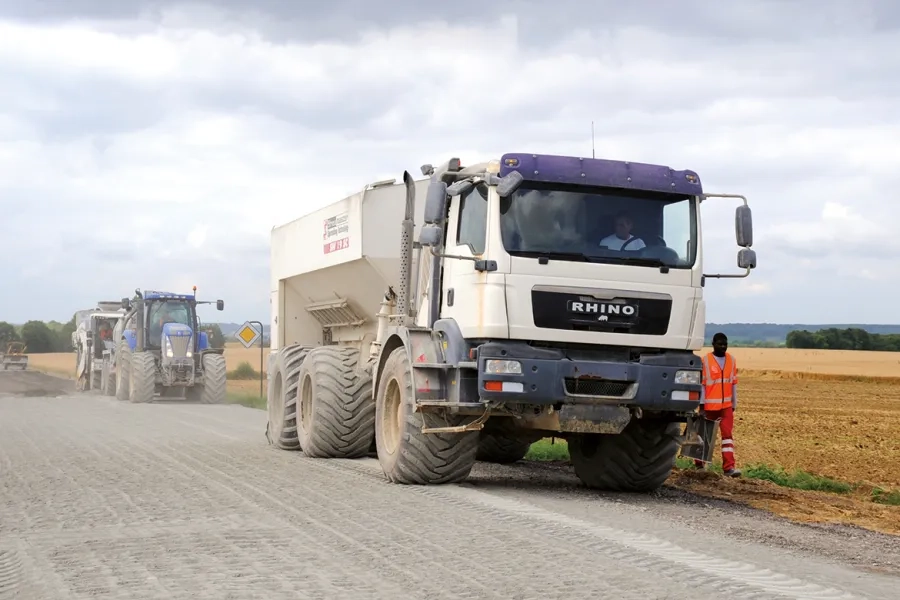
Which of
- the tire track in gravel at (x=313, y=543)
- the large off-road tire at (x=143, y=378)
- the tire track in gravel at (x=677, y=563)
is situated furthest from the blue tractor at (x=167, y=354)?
the tire track in gravel at (x=677, y=563)

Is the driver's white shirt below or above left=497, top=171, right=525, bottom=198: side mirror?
below

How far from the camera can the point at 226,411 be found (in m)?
27.8

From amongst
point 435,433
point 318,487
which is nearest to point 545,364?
point 435,433

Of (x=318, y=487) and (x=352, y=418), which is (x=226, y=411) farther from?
(x=318, y=487)

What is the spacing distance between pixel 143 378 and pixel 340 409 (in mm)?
17139

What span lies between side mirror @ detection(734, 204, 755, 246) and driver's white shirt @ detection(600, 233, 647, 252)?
914 mm

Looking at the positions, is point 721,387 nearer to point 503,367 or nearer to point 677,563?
point 503,367

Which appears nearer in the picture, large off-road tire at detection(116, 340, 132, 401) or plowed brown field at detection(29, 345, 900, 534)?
plowed brown field at detection(29, 345, 900, 534)

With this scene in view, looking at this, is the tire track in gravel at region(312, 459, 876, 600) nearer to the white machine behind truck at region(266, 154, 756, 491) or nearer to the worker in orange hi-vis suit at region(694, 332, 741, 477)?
the white machine behind truck at region(266, 154, 756, 491)

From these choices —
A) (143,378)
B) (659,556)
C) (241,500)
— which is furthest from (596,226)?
(143,378)

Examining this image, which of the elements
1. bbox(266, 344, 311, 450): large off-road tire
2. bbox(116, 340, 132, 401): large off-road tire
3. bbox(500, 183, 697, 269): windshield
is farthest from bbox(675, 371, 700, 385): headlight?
bbox(116, 340, 132, 401): large off-road tire

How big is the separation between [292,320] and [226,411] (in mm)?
10178

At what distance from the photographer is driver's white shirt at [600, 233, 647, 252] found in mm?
11438

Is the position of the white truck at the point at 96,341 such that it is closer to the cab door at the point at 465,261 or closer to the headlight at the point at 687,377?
the cab door at the point at 465,261
